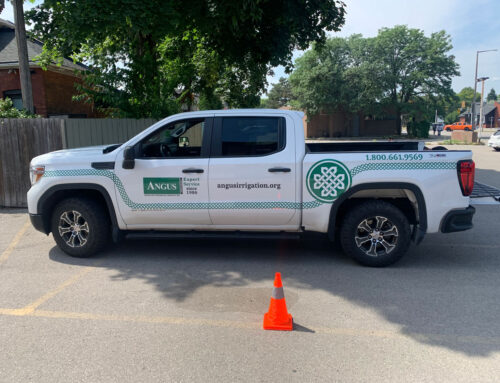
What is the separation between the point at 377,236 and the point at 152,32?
6.97 m

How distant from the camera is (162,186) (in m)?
5.30

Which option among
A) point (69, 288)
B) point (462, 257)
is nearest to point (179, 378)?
point (69, 288)

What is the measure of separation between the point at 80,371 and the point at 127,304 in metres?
1.19

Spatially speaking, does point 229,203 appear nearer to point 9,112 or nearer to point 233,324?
point 233,324

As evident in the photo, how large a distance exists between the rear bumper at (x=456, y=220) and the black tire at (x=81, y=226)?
177 inches

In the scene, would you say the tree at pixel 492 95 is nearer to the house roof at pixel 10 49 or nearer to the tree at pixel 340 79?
the tree at pixel 340 79

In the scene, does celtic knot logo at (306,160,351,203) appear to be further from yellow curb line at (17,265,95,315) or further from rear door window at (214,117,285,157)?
yellow curb line at (17,265,95,315)

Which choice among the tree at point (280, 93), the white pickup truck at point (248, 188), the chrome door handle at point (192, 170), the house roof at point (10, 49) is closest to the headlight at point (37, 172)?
the white pickup truck at point (248, 188)

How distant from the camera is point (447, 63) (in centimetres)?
4169

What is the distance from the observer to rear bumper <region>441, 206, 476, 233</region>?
4906 mm

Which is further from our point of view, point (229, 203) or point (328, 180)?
point (229, 203)

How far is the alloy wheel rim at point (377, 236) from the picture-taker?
511cm

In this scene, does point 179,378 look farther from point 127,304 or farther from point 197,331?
point 127,304

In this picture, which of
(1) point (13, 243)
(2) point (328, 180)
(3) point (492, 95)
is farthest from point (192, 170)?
(3) point (492, 95)
